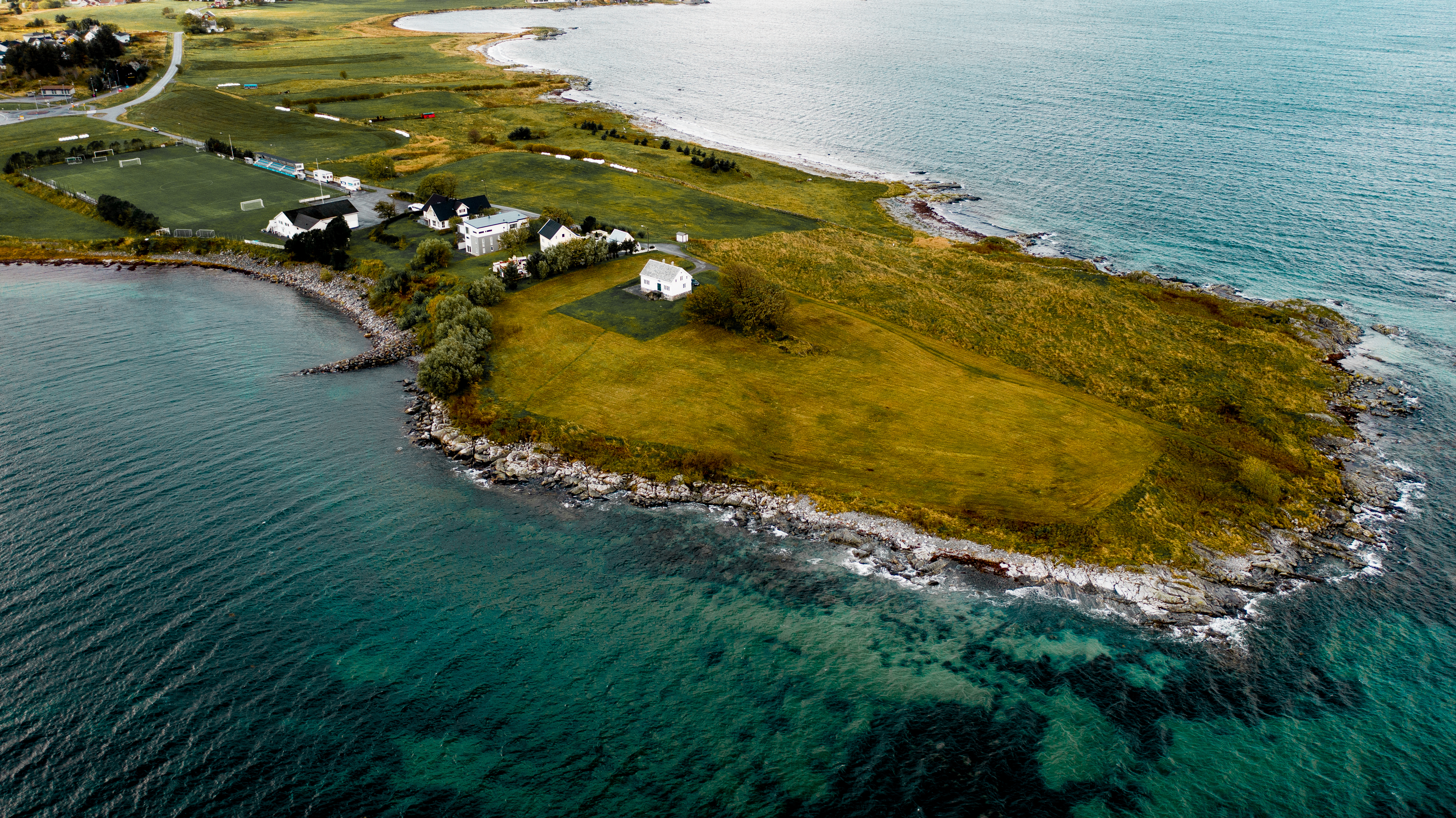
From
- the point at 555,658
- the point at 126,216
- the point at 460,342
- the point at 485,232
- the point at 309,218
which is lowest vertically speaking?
the point at 555,658

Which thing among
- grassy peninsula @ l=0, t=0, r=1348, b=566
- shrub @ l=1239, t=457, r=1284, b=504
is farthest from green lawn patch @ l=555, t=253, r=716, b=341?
shrub @ l=1239, t=457, r=1284, b=504

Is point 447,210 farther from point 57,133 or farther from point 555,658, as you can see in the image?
point 57,133

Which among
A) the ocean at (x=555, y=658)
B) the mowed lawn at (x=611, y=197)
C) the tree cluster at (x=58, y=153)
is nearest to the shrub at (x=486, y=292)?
the ocean at (x=555, y=658)

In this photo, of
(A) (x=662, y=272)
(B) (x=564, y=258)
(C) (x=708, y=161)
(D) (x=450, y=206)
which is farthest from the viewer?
(C) (x=708, y=161)

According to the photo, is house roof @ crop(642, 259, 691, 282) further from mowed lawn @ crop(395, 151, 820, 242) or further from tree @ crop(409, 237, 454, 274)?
tree @ crop(409, 237, 454, 274)

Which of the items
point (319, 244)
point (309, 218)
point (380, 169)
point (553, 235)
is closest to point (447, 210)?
point (319, 244)

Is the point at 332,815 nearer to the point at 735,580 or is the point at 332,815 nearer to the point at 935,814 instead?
the point at 735,580
